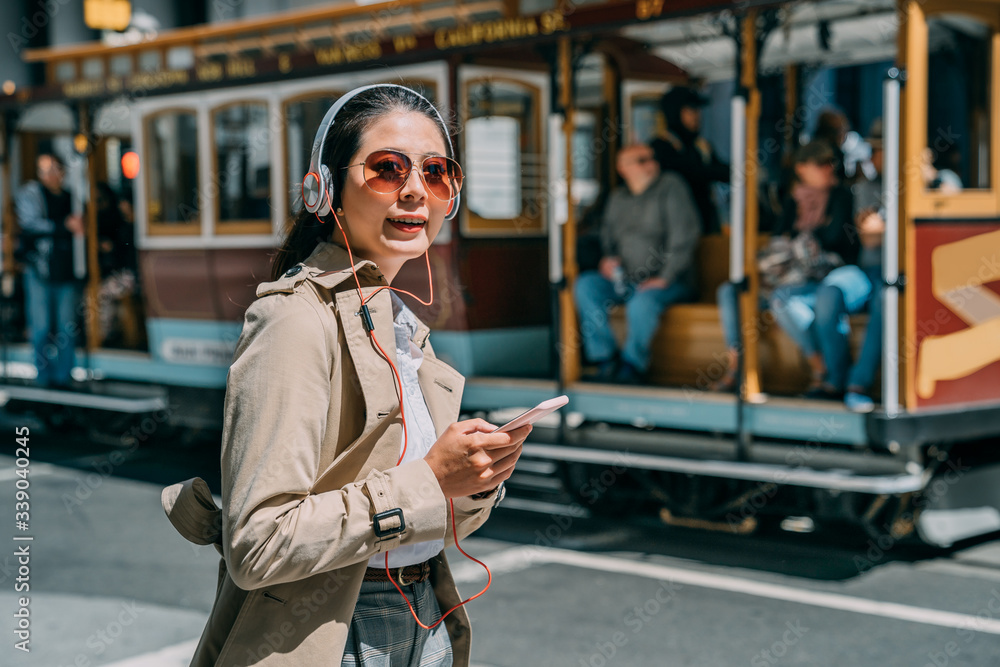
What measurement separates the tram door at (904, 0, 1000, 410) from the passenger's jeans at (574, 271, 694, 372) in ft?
5.72

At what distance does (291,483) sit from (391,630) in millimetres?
435

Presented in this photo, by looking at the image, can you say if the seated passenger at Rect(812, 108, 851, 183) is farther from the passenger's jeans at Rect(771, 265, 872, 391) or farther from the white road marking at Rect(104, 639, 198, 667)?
the white road marking at Rect(104, 639, 198, 667)

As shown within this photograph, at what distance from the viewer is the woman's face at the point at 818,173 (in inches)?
266

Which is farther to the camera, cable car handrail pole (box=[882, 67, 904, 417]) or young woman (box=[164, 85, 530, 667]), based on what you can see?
cable car handrail pole (box=[882, 67, 904, 417])

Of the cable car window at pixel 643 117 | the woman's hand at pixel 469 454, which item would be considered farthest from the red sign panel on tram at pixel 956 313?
the woman's hand at pixel 469 454

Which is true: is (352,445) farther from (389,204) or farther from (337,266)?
(389,204)

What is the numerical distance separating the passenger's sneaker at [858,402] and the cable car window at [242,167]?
481cm

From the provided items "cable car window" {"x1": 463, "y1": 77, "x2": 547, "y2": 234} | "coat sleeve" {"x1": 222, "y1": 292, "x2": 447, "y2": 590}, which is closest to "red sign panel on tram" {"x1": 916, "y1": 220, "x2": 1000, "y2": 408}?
"cable car window" {"x1": 463, "y1": 77, "x2": 547, "y2": 234}

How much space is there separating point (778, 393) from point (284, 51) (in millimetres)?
4674

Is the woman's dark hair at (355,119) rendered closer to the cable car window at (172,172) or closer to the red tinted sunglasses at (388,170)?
the red tinted sunglasses at (388,170)

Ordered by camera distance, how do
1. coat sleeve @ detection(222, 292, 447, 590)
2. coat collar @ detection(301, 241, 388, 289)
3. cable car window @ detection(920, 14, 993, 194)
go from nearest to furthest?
coat sleeve @ detection(222, 292, 447, 590), coat collar @ detection(301, 241, 388, 289), cable car window @ detection(920, 14, 993, 194)

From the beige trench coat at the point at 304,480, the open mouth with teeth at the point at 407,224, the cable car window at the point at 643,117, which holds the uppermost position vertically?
the cable car window at the point at 643,117

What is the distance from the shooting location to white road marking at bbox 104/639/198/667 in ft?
15.5

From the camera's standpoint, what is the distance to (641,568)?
6250 millimetres
